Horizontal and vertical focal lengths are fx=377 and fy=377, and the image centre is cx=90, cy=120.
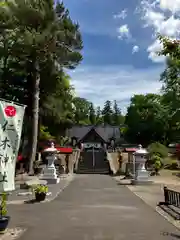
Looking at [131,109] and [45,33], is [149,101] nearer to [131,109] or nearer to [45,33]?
[131,109]

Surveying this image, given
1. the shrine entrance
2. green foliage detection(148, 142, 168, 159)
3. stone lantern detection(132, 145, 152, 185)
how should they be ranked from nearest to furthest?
stone lantern detection(132, 145, 152, 185), green foliage detection(148, 142, 168, 159), the shrine entrance

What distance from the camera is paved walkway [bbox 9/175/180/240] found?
31.4 ft

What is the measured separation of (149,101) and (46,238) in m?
71.4

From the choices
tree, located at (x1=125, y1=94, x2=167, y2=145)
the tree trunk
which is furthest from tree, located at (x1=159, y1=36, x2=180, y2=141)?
the tree trunk

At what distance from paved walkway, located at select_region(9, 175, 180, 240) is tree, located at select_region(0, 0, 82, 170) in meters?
16.7

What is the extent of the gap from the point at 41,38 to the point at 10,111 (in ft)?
73.4

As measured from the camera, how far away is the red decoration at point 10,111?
9211 millimetres

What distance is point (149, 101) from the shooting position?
78.9 meters

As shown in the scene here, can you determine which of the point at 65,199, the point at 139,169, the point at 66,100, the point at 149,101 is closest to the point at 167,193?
the point at 65,199

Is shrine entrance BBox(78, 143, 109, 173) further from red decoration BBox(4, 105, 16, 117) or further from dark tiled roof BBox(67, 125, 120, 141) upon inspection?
red decoration BBox(4, 105, 16, 117)

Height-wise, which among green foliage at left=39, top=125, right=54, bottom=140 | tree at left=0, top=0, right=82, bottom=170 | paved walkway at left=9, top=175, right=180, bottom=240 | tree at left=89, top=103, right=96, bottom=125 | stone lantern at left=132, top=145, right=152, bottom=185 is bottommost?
paved walkway at left=9, top=175, right=180, bottom=240

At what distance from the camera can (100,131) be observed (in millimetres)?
94500

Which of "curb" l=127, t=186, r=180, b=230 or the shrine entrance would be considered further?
the shrine entrance

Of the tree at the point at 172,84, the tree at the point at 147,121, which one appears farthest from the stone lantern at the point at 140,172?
the tree at the point at 147,121
